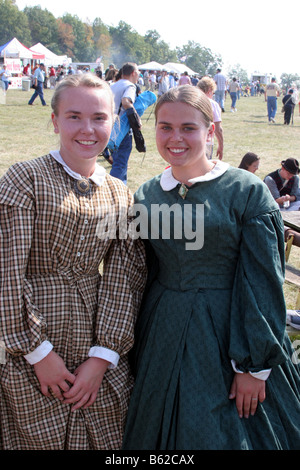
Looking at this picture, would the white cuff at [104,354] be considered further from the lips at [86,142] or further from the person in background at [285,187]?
the person in background at [285,187]

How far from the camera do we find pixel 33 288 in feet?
5.58

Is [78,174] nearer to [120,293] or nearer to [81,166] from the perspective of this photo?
[81,166]

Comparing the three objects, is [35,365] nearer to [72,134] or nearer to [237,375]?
[237,375]

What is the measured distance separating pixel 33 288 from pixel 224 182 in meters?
0.84

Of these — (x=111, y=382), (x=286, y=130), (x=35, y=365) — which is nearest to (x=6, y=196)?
(x=35, y=365)

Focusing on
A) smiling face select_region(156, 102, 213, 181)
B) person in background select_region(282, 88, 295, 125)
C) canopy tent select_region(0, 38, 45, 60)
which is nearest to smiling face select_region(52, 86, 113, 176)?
smiling face select_region(156, 102, 213, 181)

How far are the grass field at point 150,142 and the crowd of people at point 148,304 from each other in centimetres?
251

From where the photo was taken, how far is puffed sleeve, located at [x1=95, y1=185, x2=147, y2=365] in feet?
5.83

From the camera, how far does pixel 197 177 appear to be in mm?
1846

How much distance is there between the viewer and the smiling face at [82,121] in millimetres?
1731

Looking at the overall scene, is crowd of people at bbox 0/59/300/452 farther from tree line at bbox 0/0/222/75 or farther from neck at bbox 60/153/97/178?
tree line at bbox 0/0/222/75

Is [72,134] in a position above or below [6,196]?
above

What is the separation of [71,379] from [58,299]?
30 cm

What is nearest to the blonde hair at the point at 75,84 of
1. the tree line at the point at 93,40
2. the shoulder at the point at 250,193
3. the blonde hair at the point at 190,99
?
the blonde hair at the point at 190,99
